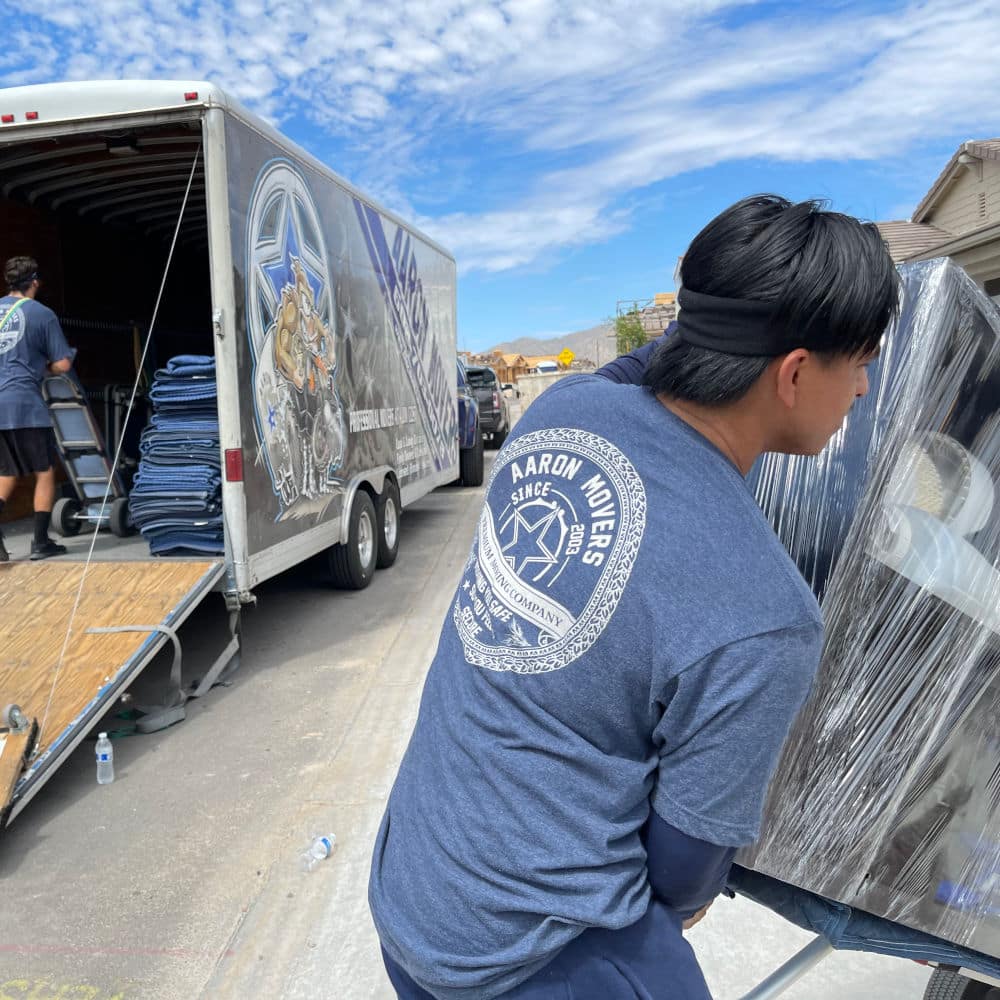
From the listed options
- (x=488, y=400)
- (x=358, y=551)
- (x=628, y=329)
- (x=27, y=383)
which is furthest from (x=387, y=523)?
(x=628, y=329)

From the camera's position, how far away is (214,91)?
4.56 metres

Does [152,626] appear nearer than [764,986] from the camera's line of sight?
No

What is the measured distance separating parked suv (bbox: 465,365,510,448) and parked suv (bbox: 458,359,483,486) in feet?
16.9

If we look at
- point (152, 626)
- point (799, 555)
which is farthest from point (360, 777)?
point (799, 555)

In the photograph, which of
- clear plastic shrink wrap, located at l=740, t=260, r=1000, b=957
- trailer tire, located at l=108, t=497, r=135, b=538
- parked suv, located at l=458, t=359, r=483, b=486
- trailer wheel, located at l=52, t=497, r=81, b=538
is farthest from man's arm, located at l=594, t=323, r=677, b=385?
parked suv, located at l=458, t=359, r=483, b=486

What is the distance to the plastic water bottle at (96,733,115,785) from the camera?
3.88 metres

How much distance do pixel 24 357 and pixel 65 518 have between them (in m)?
1.64

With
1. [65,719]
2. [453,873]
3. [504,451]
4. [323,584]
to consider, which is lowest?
[323,584]

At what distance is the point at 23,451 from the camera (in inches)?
219

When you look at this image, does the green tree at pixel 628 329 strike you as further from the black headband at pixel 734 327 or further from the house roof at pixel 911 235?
the black headband at pixel 734 327

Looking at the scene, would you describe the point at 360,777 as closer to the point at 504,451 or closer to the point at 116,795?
the point at 116,795

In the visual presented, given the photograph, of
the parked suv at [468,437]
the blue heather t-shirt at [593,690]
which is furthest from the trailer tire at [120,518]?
the parked suv at [468,437]

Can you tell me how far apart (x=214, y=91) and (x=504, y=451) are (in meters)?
4.18

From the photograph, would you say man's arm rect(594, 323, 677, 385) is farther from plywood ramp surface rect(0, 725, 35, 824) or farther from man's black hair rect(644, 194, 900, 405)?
plywood ramp surface rect(0, 725, 35, 824)
